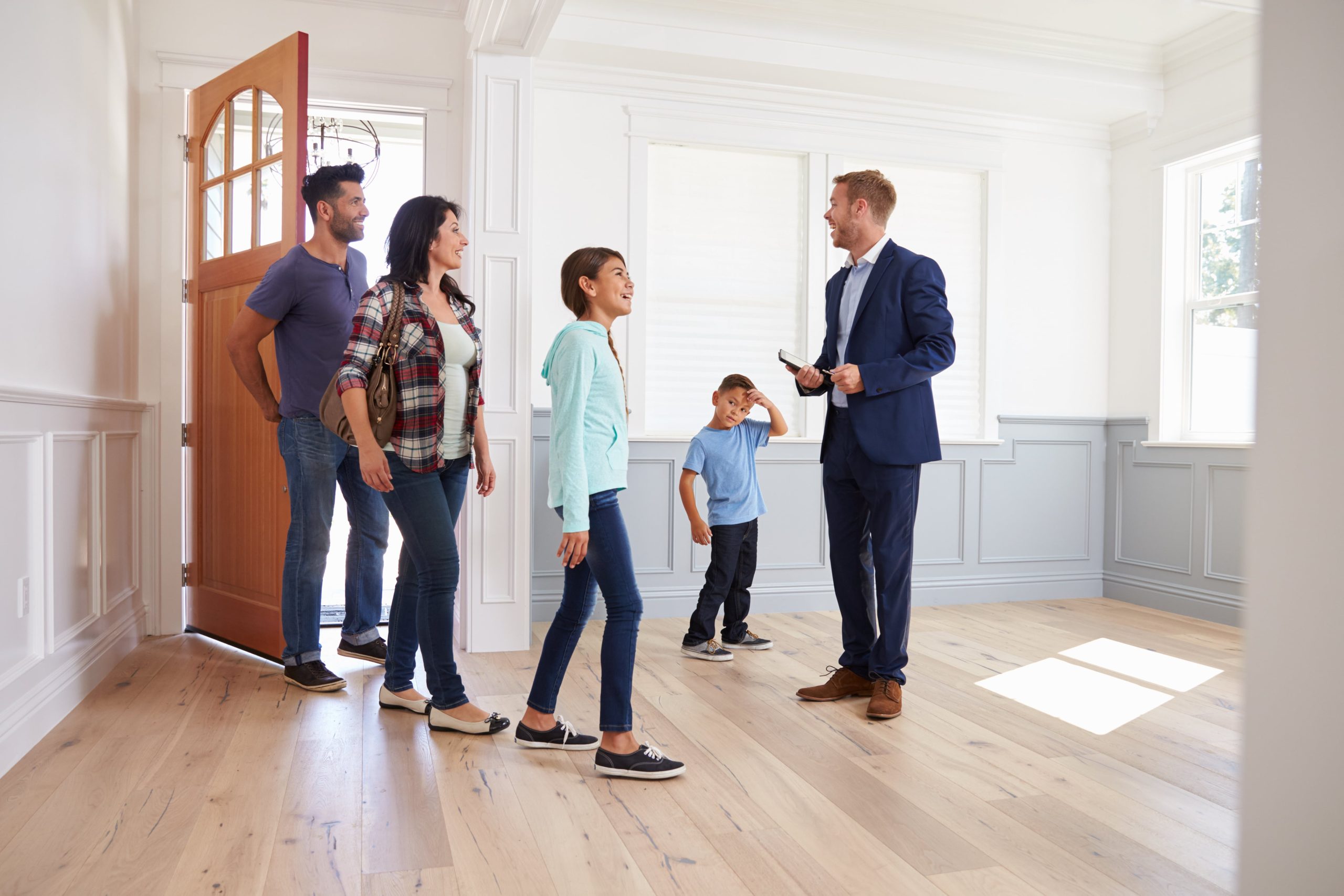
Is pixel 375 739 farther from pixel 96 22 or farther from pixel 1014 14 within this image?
pixel 1014 14

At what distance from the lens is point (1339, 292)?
60cm

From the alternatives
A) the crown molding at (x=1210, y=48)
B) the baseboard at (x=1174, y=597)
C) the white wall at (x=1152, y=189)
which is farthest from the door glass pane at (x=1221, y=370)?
the crown molding at (x=1210, y=48)

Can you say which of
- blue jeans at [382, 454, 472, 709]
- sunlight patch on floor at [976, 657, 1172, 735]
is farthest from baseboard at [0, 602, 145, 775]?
sunlight patch on floor at [976, 657, 1172, 735]

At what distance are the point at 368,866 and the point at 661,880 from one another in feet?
1.80

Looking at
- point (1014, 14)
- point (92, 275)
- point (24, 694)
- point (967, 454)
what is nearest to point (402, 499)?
point (24, 694)

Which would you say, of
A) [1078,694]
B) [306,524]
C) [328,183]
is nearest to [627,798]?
[306,524]

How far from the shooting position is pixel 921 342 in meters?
2.67

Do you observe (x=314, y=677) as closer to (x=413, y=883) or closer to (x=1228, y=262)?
(x=413, y=883)

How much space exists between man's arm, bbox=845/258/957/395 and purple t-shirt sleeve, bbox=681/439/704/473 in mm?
905

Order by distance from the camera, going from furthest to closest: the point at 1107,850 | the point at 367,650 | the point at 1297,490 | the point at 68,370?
the point at 367,650, the point at 68,370, the point at 1107,850, the point at 1297,490

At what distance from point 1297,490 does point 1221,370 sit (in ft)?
14.9

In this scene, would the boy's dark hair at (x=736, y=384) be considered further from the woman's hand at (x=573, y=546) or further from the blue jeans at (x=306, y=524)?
the woman's hand at (x=573, y=546)

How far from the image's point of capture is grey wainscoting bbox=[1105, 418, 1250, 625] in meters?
4.28

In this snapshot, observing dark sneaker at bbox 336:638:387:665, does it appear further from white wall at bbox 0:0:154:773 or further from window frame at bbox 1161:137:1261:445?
window frame at bbox 1161:137:1261:445
